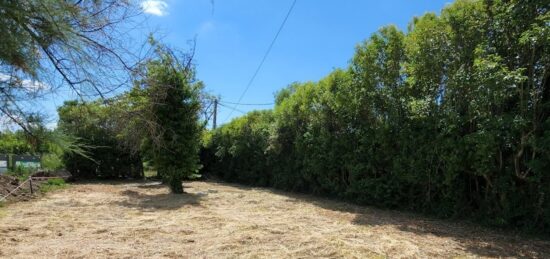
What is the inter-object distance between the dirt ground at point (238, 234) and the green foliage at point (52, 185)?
11.1ft

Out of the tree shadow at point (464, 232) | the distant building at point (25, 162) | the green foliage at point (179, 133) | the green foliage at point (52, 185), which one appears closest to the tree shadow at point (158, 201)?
the green foliage at point (179, 133)

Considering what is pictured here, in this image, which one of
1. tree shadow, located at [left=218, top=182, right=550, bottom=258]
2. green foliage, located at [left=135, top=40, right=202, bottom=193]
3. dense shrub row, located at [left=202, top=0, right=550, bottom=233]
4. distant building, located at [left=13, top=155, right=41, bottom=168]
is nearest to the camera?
tree shadow, located at [left=218, top=182, right=550, bottom=258]

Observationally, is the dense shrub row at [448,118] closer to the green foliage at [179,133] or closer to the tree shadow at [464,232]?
the tree shadow at [464,232]

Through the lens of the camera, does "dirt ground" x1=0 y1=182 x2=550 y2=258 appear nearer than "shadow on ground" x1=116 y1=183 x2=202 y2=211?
Yes

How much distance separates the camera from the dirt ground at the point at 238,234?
5215mm

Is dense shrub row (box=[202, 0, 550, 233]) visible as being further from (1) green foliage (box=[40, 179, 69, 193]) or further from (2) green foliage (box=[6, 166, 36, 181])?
(2) green foliage (box=[6, 166, 36, 181])

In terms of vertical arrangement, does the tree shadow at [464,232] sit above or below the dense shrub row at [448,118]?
below

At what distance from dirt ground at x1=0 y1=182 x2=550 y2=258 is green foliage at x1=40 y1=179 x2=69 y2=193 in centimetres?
338

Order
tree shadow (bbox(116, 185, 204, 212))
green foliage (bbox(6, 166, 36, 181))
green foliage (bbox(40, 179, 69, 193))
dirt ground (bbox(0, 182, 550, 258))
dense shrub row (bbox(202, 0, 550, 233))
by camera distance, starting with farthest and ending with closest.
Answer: green foliage (bbox(6, 166, 36, 181)), green foliage (bbox(40, 179, 69, 193)), tree shadow (bbox(116, 185, 204, 212)), dense shrub row (bbox(202, 0, 550, 233)), dirt ground (bbox(0, 182, 550, 258))

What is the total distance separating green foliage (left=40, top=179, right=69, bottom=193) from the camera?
12.7m

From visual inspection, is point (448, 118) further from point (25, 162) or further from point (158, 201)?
point (25, 162)

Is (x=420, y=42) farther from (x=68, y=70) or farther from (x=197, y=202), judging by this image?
(x=68, y=70)

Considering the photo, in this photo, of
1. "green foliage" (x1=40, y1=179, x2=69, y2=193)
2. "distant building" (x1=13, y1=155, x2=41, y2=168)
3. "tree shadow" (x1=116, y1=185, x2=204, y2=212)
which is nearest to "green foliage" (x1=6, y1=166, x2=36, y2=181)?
"distant building" (x1=13, y1=155, x2=41, y2=168)

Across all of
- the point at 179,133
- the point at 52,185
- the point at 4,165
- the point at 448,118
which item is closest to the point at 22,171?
the point at 4,165
